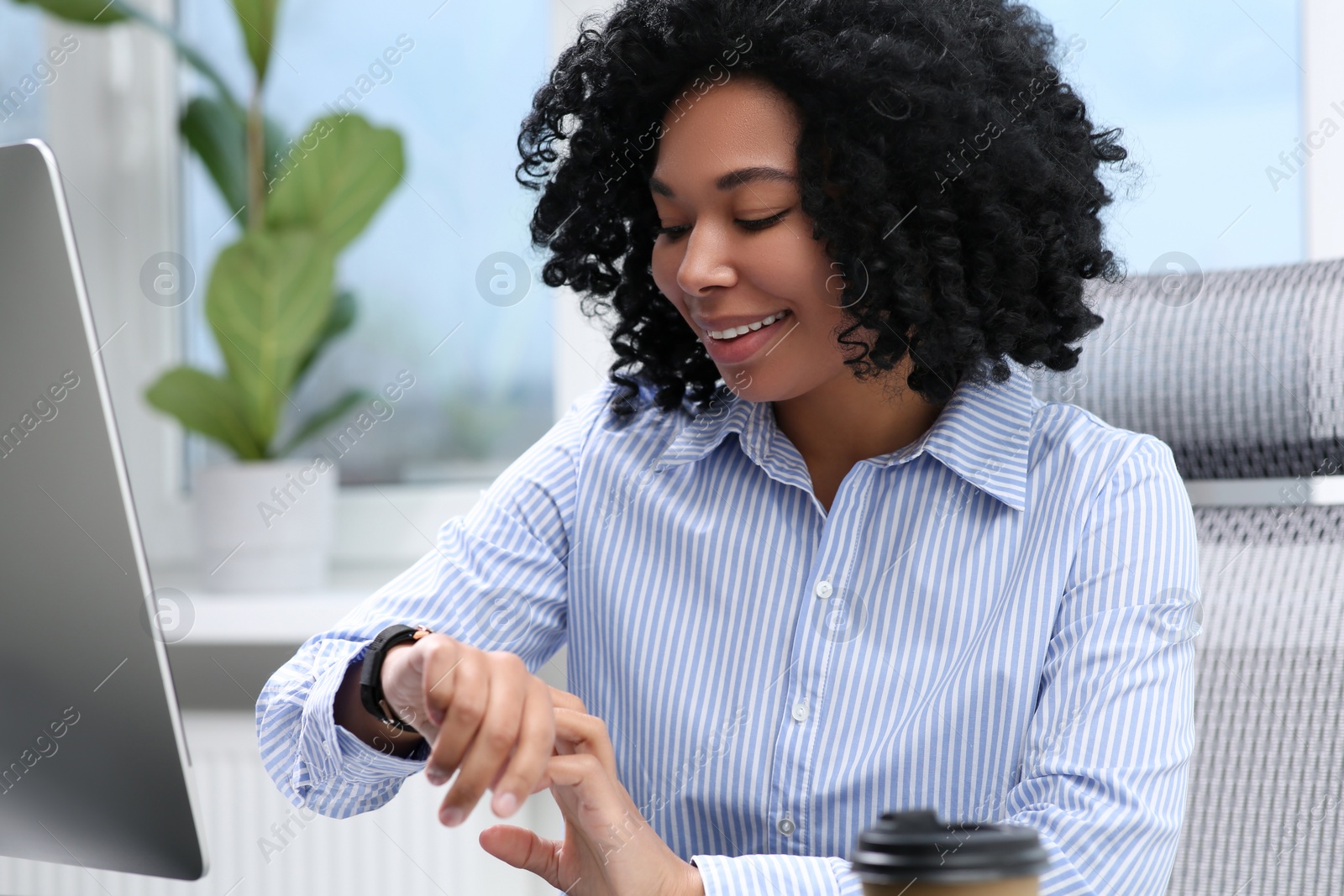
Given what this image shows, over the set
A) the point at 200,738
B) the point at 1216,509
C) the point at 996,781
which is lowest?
the point at 200,738

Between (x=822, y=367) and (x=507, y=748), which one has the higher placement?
(x=822, y=367)

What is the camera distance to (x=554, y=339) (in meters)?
1.90

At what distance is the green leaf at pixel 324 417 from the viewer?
182cm

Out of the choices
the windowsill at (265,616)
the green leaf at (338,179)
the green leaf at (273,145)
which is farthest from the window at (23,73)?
the windowsill at (265,616)

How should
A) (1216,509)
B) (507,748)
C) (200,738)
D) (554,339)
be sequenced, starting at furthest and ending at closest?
1. (554,339)
2. (200,738)
3. (1216,509)
4. (507,748)

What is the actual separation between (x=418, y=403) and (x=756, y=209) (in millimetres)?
1171

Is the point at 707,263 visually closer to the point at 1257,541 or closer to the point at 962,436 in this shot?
the point at 962,436

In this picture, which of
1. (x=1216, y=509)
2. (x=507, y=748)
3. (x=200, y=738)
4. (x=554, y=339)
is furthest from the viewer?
(x=554, y=339)

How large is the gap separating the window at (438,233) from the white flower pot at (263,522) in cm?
23

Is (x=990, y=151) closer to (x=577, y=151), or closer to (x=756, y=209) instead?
(x=756, y=209)

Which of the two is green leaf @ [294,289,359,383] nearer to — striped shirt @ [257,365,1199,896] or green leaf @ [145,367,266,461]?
green leaf @ [145,367,266,461]

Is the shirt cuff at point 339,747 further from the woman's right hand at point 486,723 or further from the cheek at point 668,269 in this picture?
the cheek at point 668,269

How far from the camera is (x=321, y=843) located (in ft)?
5.51

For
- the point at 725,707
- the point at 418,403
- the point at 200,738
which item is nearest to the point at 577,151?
the point at 725,707
